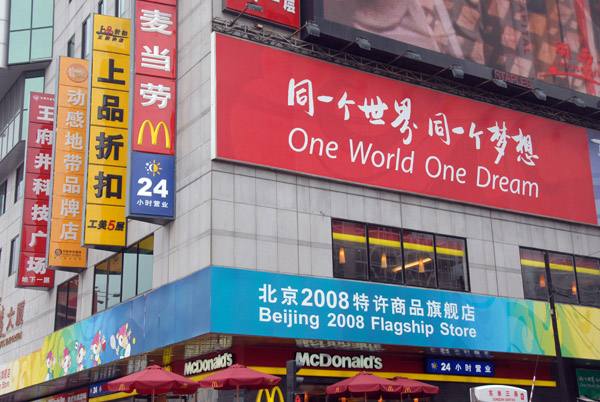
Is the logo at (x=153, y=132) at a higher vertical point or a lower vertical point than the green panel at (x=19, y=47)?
lower

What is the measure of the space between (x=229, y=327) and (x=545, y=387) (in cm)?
1443

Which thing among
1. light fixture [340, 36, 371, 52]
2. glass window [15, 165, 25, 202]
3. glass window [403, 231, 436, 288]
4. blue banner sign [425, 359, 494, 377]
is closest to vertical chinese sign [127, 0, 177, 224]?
light fixture [340, 36, 371, 52]

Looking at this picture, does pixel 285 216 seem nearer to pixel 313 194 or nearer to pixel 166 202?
pixel 313 194

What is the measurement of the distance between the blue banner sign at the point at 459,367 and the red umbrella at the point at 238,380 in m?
8.06

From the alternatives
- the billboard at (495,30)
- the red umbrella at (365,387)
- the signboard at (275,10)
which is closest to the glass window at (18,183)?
the signboard at (275,10)

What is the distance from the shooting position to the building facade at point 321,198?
2362cm

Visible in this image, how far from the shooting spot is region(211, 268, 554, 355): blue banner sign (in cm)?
2233

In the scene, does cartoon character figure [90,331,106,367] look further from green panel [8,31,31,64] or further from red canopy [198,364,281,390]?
green panel [8,31,31,64]

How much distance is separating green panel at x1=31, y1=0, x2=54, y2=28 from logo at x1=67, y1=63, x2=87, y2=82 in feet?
37.6

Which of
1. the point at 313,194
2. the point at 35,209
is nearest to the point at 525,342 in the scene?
the point at 313,194

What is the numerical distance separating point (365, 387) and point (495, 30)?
1637cm

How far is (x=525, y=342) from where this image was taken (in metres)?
27.6

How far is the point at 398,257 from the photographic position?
1038 inches

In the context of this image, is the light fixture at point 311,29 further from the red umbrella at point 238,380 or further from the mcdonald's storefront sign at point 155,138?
the red umbrella at point 238,380
